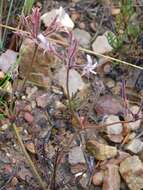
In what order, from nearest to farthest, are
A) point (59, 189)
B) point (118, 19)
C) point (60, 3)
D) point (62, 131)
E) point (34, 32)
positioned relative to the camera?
1. point (34, 32)
2. point (59, 189)
3. point (62, 131)
4. point (118, 19)
5. point (60, 3)

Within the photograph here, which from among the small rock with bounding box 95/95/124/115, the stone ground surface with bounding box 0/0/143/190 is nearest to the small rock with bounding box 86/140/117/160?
the stone ground surface with bounding box 0/0/143/190

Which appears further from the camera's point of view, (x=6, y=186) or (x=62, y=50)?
(x=62, y=50)

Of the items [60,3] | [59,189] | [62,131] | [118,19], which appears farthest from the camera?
[60,3]

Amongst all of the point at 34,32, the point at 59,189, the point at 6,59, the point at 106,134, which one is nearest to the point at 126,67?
the point at 106,134

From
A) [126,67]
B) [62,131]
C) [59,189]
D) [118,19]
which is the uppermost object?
[118,19]

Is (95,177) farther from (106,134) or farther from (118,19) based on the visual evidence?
(118,19)
